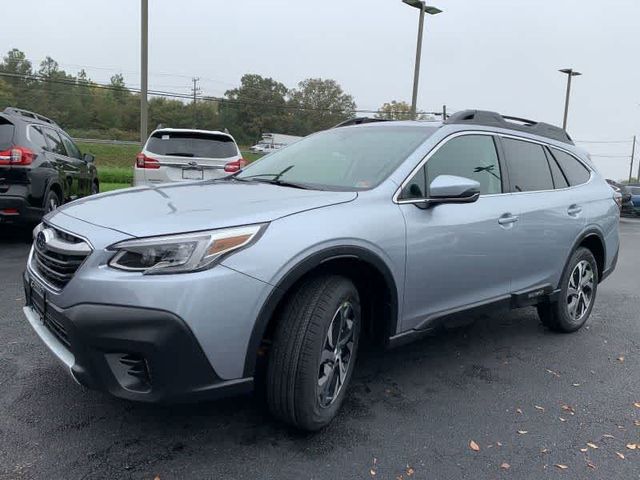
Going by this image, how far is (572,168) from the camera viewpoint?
4.85 meters

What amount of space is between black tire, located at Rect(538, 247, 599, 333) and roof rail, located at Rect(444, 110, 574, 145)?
103 cm

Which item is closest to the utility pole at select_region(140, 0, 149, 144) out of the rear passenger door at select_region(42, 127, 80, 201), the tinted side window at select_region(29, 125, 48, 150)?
the rear passenger door at select_region(42, 127, 80, 201)

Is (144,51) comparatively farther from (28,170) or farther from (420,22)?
(420,22)

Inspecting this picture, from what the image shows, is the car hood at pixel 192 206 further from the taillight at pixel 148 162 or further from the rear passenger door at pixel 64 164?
the rear passenger door at pixel 64 164

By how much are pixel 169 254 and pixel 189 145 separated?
19.9ft

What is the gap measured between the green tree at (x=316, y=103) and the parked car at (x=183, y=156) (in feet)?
244

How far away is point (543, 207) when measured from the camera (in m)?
4.18

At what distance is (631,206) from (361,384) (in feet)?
81.1

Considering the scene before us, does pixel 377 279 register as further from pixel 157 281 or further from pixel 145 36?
pixel 145 36

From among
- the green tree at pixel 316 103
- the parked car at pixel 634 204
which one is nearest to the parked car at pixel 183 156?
the parked car at pixel 634 204

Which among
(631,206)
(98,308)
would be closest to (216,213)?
(98,308)

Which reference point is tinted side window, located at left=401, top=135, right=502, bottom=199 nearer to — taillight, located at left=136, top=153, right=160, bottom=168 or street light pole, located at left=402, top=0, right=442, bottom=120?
taillight, located at left=136, top=153, right=160, bottom=168

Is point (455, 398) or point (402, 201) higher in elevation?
point (402, 201)

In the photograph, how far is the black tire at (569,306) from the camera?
459 cm
